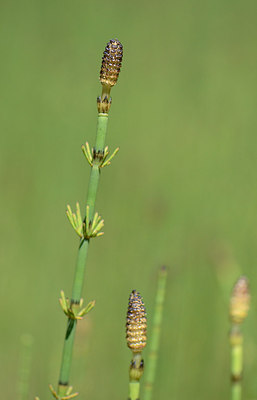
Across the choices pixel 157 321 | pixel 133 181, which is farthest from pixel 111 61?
pixel 133 181

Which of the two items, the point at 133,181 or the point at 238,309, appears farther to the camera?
the point at 133,181

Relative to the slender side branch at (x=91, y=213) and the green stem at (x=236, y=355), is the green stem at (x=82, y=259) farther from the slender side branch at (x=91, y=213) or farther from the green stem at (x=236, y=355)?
the green stem at (x=236, y=355)

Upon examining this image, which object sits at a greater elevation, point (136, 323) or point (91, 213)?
point (91, 213)

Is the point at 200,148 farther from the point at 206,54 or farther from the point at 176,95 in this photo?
the point at 206,54

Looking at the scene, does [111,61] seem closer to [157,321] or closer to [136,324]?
[136,324]

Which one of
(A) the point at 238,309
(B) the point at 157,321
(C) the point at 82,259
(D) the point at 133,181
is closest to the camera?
(A) the point at 238,309

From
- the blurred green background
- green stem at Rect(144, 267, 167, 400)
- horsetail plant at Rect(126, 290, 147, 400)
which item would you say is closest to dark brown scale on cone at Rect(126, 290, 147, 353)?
horsetail plant at Rect(126, 290, 147, 400)
